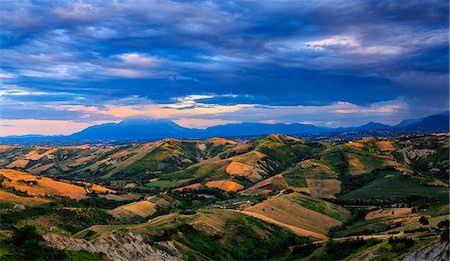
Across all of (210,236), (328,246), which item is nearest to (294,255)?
(328,246)

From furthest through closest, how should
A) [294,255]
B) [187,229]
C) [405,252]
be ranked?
[187,229]
[294,255]
[405,252]

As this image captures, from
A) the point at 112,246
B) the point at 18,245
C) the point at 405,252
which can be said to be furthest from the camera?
the point at 112,246

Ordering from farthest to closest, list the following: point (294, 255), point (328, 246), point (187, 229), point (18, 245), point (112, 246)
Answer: point (187, 229)
point (294, 255)
point (328, 246)
point (112, 246)
point (18, 245)

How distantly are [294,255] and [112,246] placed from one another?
63.4 metres

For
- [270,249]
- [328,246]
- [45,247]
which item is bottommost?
[270,249]

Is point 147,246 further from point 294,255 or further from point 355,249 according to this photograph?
point 355,249

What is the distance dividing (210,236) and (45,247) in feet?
367

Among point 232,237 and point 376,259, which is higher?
point 376,259

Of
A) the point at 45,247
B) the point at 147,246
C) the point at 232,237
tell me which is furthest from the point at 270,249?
the point at 45,247

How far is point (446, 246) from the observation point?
82875 millimetres

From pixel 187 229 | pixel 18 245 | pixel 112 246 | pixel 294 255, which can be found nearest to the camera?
pixel 18 245

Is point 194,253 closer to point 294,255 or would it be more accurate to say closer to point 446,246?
point 294,255

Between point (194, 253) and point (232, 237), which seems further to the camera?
point (232, 237)

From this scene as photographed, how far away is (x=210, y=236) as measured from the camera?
18575 centimetres
